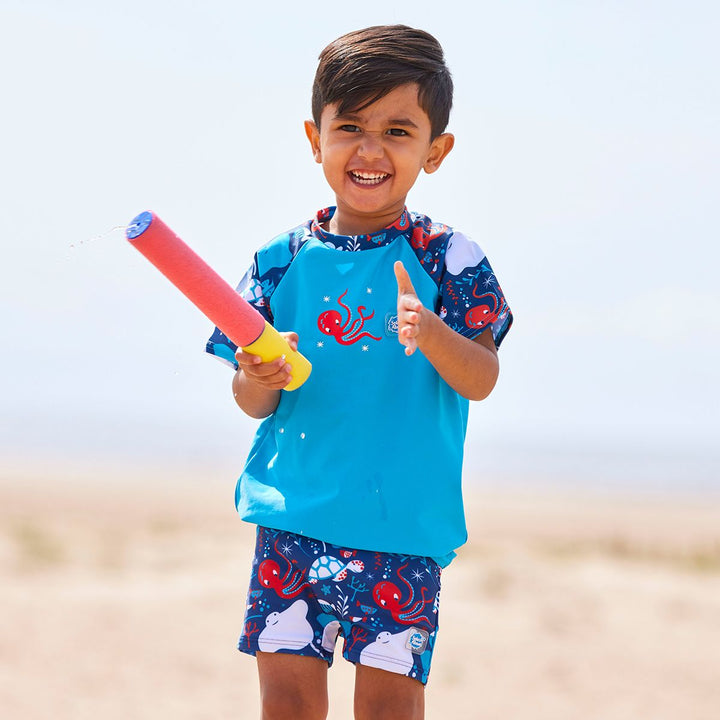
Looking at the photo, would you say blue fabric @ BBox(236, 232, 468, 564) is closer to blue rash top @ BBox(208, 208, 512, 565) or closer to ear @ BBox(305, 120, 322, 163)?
blue rash top @ BBox(208, 208, 512, 565)

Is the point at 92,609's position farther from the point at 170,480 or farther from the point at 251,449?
the point at 170,480

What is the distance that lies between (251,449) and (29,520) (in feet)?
35.1

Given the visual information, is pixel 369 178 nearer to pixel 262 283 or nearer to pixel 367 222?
pixel 367 222

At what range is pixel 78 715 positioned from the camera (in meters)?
5.43

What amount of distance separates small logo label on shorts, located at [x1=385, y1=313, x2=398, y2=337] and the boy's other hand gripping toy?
0.90 ft

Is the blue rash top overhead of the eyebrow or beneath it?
beneath

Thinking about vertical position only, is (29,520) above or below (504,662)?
above

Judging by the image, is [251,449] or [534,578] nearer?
[251,449]

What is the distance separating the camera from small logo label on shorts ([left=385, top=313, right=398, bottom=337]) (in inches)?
116

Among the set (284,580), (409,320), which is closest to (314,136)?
(409,320)

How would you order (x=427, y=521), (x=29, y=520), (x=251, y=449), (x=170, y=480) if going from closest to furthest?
(x=427, y=521)
(x=251, y=449)
(x=29, y=520)
(x=170, y=480)

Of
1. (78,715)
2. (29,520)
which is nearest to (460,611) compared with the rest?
(78,715)

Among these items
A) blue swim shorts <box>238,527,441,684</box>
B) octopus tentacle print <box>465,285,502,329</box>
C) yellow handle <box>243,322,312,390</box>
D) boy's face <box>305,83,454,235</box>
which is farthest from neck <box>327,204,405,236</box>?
blue swim shorts <box>238,527,441,684</box>

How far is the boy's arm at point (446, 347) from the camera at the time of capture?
266 centimetres
